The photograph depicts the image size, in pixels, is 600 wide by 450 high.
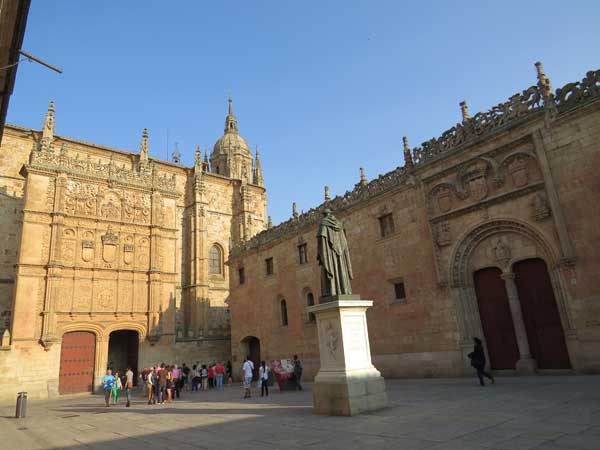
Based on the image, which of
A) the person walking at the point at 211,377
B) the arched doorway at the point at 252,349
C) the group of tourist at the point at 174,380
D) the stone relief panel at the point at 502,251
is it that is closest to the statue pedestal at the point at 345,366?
the stone relief panel at the point at 502,251

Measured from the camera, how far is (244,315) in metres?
26.8

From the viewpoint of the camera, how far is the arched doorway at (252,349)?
1035 inches

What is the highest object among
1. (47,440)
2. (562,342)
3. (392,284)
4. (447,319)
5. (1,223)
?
(1,223)

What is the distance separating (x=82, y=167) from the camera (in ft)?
88.3

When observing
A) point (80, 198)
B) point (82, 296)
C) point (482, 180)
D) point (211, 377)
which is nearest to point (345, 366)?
point (482, 180)

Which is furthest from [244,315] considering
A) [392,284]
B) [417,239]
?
[417,239]

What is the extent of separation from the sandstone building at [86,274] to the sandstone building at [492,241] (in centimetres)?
1277

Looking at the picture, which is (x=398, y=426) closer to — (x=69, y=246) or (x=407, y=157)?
(x=407, y=157)

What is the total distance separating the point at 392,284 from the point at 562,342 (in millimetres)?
6743

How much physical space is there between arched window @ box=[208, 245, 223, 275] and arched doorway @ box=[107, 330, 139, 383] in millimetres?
10756

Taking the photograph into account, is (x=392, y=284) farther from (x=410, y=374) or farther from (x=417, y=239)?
(x=410, y=374)

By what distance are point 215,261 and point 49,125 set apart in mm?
17496

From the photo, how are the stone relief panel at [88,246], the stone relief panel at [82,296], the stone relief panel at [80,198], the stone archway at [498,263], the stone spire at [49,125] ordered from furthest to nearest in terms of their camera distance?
1. the stone spire at [49,125]
2. the stone relief panel at [80,198]
3. the stone relief panel at [88,246]
4. the stone relief panel at [82,296]
5. the stone archway at [498,263]

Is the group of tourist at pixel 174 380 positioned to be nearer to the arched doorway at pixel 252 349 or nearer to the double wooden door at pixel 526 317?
the arched doorway at pixel 252 349
